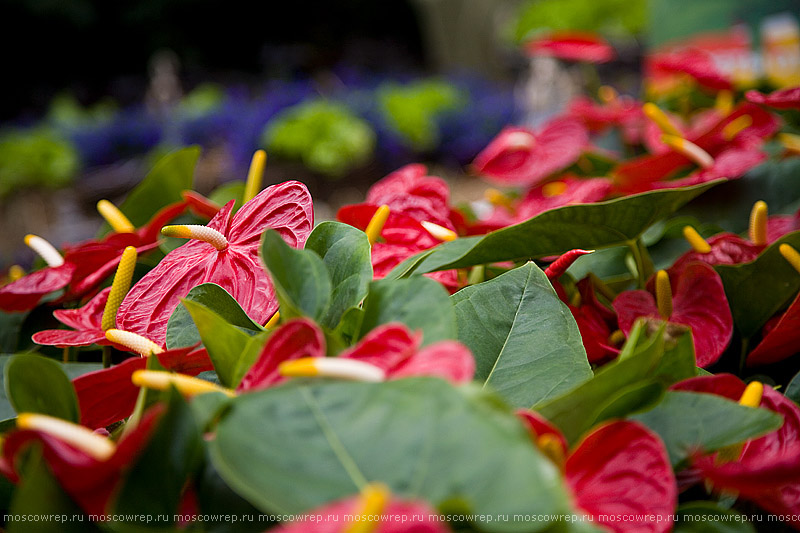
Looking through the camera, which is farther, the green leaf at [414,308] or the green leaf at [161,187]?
the green leaf at [161,187]

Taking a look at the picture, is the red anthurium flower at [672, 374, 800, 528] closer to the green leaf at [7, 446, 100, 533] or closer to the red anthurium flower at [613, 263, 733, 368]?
the red anthurium flower at [613, 263, 733, 368]

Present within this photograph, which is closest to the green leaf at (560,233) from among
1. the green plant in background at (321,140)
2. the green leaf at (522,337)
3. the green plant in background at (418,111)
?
the green leaf at (522,337)

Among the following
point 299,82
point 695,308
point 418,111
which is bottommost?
point 418,111

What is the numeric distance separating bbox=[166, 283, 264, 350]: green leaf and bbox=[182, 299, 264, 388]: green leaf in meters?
0.02

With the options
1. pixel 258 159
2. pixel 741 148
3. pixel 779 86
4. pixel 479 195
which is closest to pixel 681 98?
pixel 779 86

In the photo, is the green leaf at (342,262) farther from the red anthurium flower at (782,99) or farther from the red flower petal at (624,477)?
the red anthurium flower at (782,99)

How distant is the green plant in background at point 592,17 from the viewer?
2.77 meters

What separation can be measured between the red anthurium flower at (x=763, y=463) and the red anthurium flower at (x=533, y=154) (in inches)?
16.6

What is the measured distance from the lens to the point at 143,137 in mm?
2637

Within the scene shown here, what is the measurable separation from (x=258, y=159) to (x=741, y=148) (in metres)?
0.41

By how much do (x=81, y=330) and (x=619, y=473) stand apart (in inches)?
10.2

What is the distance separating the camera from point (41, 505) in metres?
0.20

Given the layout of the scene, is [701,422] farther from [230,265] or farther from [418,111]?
[418,111]

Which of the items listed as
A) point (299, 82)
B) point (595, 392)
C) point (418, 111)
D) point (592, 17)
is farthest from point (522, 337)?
point (299, 82)
